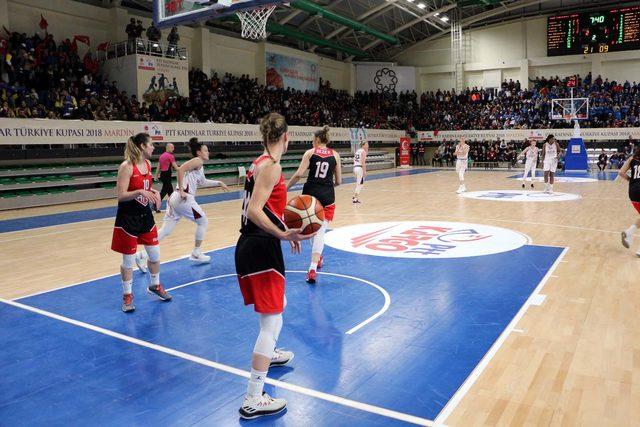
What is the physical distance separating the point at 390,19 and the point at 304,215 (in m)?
35.3

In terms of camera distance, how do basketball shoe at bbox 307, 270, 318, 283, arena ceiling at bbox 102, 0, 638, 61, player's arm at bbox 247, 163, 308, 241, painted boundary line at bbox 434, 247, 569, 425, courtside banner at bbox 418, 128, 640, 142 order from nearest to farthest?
player's arm at bbox 247, 163, 308, 241 → painted boundary line at bbox 434, 247, 569, 425 → basketball shoe at bbox 307, 270, 318, 283 → courtside banner at bbox 418, 128, 640, 142 → arena ceiling at bbox 102, 0, 638, 61

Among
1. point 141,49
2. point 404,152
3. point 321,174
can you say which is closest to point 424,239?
point 321,174

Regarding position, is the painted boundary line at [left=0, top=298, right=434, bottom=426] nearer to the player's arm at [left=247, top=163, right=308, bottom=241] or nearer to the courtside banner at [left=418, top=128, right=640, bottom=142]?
the player's arm at [left=247, top=163, right=308, bottom=241]

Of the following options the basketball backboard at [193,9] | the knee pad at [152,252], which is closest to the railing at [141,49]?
the basketball backboard at [193,9]

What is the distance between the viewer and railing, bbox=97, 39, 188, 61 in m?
21.4

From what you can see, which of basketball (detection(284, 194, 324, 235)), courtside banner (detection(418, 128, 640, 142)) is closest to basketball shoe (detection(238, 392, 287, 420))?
basketball (detection(284, 194, 324, 235))

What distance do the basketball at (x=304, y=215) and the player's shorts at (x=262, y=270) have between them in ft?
1.35

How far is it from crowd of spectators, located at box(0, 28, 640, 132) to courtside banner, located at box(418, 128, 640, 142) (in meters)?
0.74

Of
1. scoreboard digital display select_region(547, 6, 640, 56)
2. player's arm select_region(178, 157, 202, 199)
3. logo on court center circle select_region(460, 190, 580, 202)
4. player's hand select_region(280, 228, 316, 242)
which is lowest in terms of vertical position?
logo on court center circle select_region(460, 190, 580, 202)

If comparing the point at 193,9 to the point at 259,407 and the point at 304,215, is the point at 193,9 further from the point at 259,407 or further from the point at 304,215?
the point at 259,407

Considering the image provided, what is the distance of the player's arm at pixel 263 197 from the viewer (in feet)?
10.7

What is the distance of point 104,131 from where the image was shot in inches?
685

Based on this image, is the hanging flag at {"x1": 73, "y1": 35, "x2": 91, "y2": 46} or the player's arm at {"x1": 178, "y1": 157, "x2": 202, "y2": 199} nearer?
the player's arm at {"x1": 178, "y1": 157, "x2": 202, "y2": 199}

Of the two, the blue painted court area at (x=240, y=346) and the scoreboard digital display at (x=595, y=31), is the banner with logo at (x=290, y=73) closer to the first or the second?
the scoreboard digital display at (x=595, y=31)
